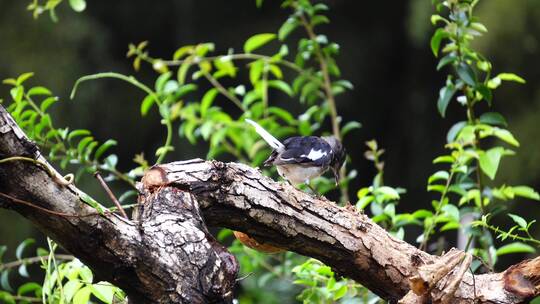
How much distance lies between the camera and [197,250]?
1541mm

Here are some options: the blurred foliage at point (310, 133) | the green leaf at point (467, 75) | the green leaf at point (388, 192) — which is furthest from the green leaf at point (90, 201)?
the green leaf at point (467, 75)

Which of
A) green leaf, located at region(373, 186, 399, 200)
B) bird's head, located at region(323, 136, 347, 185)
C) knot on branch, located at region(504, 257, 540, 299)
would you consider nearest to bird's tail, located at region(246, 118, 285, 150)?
bird's head, located at region(323, 136, 347, 185)

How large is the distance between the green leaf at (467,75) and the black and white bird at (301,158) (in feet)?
1.85

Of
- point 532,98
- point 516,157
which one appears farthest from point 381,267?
point 532,98

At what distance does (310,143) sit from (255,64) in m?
0.44

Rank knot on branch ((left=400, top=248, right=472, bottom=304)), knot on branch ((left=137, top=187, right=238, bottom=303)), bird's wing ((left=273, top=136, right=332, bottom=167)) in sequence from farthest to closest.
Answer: bird's wing ((left=273, top=136, right=332, bottom=167)), knot on branch ((left=400, top=248, right=472, bottom=304)), knot on branch ((left=137, top=187, right=238, bottom=303))

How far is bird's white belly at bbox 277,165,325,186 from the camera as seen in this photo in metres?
2.56

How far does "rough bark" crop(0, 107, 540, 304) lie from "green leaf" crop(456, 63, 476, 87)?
60 centimetres

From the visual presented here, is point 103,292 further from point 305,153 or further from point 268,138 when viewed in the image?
point 305,153

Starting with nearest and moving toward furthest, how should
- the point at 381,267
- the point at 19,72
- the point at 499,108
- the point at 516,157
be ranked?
the point at 381,267
the point at 516,157
the point at 499,108
the point at 19,72

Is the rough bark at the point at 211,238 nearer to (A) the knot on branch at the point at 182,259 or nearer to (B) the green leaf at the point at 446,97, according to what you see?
(A) the knot on branch at the point at 182,259

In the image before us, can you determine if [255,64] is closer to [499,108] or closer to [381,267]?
[381,267]

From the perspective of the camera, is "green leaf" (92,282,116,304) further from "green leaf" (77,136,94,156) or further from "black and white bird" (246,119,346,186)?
"black and white bird" (246,119,346,186)

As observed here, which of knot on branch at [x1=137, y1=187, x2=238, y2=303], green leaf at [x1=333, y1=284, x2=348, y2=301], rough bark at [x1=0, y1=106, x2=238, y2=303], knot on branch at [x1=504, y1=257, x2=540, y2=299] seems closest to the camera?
rough bark at [x1=0, y1=106, x2=238, y2=303]
